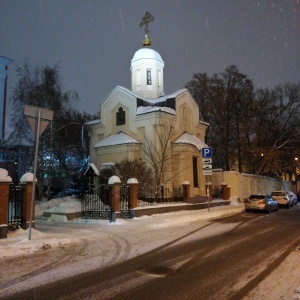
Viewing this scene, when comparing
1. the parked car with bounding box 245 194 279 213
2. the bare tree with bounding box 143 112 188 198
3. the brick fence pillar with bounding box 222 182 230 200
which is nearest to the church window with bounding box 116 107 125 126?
the bare tree with bounding box 143 112 188 198

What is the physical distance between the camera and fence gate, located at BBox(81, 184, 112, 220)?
18.1 meters

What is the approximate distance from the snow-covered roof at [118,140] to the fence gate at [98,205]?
12830 mm

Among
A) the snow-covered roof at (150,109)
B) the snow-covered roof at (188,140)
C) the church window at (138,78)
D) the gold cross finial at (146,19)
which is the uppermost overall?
the gold cross finial at (146,19)

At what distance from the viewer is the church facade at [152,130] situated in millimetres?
31344

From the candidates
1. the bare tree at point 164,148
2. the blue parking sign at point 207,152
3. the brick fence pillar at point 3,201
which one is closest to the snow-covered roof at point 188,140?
the bare tree at point 164,148

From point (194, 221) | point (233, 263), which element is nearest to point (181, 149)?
point (194, 221)

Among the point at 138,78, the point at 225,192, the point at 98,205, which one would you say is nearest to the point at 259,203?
the point at 225,192

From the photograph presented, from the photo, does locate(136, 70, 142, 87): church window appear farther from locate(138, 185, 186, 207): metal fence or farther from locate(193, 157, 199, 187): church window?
locate(138, 185, 186, 207): metal fence

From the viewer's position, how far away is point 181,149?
1259 inches

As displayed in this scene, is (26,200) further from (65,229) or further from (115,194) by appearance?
(115,194)

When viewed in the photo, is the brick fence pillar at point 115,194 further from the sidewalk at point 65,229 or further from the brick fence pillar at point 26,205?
the brick fence pillar at point 26,205

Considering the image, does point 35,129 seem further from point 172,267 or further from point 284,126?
point 284,126

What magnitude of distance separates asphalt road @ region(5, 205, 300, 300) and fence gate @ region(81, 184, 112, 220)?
7327 mm

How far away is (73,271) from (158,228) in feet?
26.1
